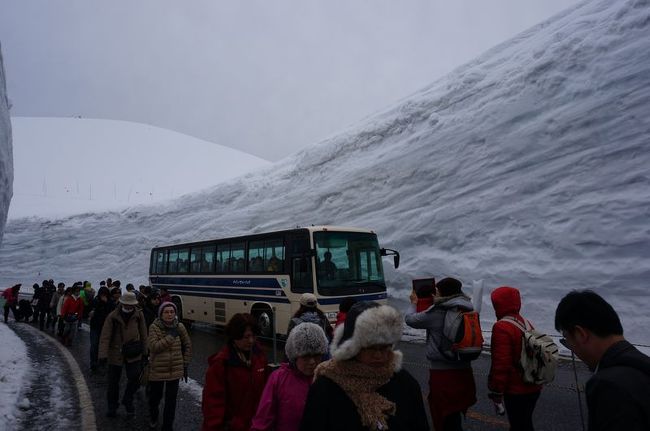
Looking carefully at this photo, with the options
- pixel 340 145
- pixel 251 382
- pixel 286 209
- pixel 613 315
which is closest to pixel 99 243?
pixel 286 209

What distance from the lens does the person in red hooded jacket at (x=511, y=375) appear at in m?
3.68

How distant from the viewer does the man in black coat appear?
1.51 m

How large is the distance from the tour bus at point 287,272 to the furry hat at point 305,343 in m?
7.02

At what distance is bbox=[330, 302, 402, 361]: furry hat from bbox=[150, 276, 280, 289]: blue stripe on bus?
9.56 metres

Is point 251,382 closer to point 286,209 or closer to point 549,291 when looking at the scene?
point 549,291

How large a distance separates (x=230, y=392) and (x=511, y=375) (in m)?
2.42

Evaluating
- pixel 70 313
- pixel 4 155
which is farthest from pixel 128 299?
pixel 4 155

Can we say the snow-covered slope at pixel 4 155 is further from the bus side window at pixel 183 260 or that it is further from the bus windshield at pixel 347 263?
the bus windshield at pixel 347 263

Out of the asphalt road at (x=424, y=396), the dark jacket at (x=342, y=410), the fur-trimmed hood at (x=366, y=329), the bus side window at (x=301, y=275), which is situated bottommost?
the asphalt road at (x=424, y=396)

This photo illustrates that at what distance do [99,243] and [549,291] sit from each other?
123 ft

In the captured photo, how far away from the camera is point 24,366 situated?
8.74 meters

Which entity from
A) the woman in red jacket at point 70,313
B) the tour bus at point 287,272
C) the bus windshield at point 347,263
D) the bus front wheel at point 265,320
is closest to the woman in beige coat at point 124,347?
the tour bus at point 287,272

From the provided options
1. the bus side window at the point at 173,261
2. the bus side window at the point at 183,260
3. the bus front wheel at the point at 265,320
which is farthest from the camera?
the bus side window at the point at 173,261

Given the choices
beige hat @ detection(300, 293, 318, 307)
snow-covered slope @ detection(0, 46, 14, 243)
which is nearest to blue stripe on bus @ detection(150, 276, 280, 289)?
snow-covered slope @ detection(0, 46, 14, 243)
